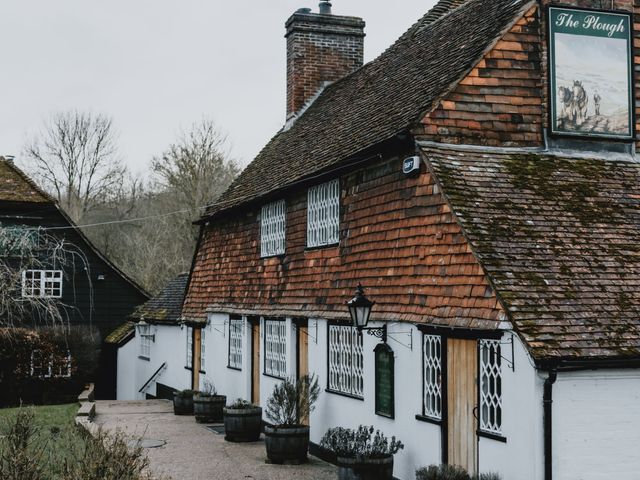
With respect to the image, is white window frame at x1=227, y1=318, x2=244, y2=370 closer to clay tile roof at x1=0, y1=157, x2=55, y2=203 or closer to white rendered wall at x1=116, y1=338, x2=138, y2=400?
white rendered wall at x1=116, y1=338, x2=138, y2=400

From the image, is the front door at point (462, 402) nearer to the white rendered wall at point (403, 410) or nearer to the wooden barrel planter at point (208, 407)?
the white rendered wall at point (403, 410)

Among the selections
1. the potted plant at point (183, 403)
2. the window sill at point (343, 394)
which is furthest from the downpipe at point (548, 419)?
the potted plant at point (183, 403)

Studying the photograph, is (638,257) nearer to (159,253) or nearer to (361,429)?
(361,429)

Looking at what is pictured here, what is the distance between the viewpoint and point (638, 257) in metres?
9.99

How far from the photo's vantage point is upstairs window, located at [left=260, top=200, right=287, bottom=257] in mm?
16797

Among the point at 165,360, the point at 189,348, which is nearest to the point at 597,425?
the point at 189,348

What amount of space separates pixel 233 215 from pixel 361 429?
9316mm

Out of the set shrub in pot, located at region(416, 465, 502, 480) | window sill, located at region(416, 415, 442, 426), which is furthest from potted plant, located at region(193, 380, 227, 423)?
shrub in pot, located at region(416, 465, 502, 480)

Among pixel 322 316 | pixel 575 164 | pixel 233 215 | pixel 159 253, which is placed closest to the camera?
pixel 575 164

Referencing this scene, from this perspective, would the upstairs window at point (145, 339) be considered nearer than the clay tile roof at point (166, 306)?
No

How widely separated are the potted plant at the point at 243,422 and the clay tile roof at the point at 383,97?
411 cm

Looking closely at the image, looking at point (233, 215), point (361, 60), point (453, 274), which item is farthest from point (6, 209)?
point (453, 274)

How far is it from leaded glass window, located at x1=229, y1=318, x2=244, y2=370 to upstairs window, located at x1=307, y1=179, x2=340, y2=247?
15.1ft

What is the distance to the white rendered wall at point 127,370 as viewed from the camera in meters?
29.5
